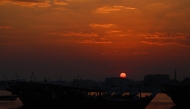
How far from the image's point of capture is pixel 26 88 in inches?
2453

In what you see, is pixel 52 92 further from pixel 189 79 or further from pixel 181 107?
pixel 189 79

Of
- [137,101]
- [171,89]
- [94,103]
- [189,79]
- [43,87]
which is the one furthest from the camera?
[189,79]

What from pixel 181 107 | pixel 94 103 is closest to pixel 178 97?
pixel 181 107

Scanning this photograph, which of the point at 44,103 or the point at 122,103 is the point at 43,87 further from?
the point at 122,103

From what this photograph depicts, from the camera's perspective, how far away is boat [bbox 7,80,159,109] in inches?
2057

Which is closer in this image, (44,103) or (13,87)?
(44,103)

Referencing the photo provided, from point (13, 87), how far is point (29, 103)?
4.03m

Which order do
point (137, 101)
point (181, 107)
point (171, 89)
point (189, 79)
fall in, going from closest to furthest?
point (137, 101) < point (181, 107) < point (171, 89) < point (189, 79)

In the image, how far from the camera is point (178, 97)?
227 feet

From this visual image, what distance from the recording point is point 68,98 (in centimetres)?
5231

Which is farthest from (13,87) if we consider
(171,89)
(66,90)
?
(171,89)

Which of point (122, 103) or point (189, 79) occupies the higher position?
point (189, 79)

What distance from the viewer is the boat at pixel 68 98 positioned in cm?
5225

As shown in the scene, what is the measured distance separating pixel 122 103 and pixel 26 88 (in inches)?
698
